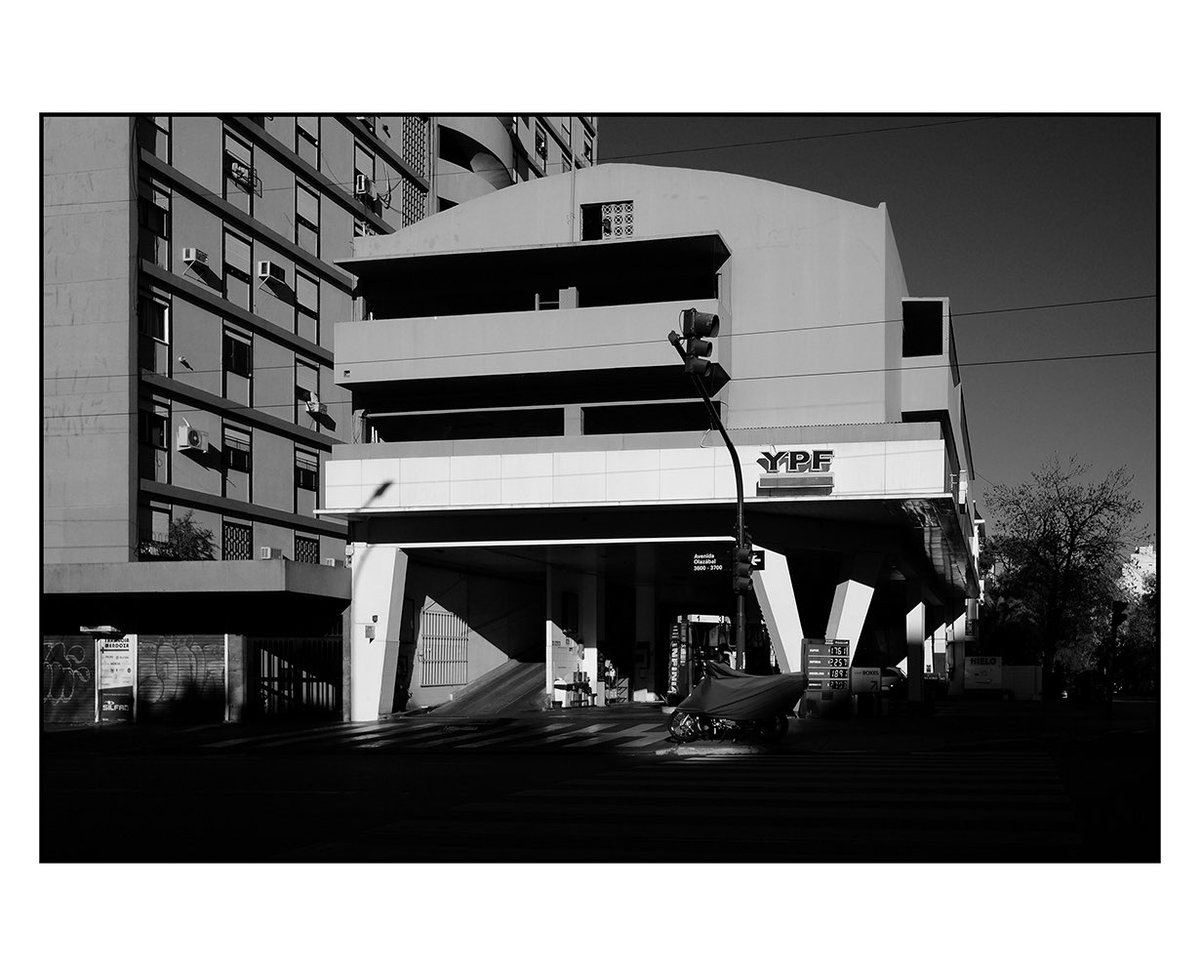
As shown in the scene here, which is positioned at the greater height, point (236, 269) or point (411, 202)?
point (411, 202)

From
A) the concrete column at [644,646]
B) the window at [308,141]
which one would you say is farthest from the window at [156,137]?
the concrete column at [644,646]

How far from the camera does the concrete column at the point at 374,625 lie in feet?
116

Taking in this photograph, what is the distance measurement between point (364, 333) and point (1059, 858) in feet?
95.3

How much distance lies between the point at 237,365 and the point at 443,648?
10841 millimetres

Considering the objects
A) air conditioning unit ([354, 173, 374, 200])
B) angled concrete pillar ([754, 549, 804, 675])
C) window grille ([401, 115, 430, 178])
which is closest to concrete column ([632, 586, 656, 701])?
angled concrete pillar ([754, 549, 804, 675])

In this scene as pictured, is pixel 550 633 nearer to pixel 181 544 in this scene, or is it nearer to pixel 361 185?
pixel 181 544

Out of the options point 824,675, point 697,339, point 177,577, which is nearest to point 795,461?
point 824,675

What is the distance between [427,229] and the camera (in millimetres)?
36906

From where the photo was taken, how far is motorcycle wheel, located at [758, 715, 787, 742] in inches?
901

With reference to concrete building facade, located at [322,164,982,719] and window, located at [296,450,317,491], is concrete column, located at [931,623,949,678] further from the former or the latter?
window, located at [296,450,317,491]

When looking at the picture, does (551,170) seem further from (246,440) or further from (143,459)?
(143,459)

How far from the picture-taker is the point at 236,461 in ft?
136

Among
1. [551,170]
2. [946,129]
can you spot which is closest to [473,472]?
[946,129]

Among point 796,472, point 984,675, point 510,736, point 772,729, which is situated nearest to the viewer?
point 772,729
